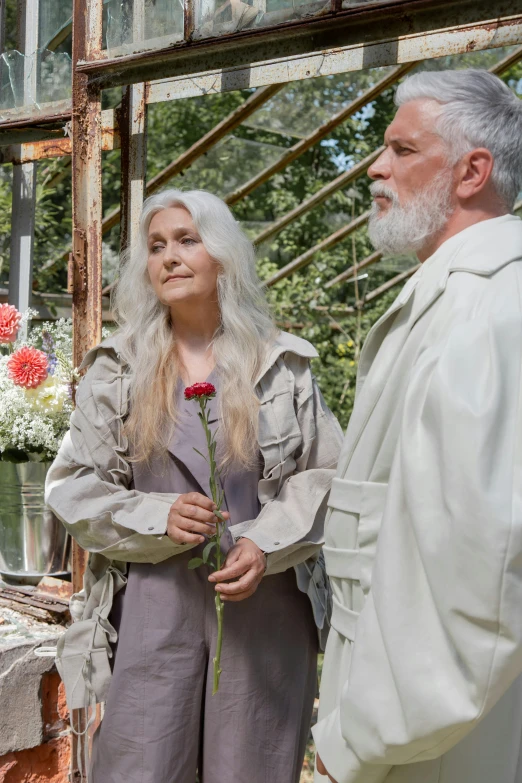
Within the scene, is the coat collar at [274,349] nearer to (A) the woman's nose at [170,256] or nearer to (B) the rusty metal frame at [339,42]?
(A) the woman's nose at [170,256]

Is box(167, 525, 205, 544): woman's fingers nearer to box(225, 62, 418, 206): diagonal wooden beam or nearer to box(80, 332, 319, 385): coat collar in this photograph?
box(80, 332, 319, 385): coat collar

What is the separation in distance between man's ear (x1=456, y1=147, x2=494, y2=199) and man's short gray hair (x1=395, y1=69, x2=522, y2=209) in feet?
0.03

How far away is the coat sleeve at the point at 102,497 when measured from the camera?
6.75 feet

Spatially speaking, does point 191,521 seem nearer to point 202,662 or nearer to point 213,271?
point 202,662

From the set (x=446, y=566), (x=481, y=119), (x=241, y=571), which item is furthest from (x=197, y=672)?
(x=481, y=119)

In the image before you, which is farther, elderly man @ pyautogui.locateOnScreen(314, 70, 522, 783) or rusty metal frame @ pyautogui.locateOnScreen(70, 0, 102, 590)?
rusty metal frame @ pyautogui.locateOnScreen(70, 0, 102, 590)

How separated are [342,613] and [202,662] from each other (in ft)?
2.36

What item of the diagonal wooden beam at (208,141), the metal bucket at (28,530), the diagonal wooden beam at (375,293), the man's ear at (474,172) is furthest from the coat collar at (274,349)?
the diagonal wooden beam at (375,293)

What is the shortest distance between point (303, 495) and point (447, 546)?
1.02m

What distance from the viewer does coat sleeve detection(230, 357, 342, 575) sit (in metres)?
2.05

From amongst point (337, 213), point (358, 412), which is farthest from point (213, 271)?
point (337, 213)

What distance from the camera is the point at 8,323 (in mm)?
2930

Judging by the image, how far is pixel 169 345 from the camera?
2.26m

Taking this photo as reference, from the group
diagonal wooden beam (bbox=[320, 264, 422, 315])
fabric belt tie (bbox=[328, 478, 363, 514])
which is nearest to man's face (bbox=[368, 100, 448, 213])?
fabric belt tie (bbox=[328, 478, 363, 514])
